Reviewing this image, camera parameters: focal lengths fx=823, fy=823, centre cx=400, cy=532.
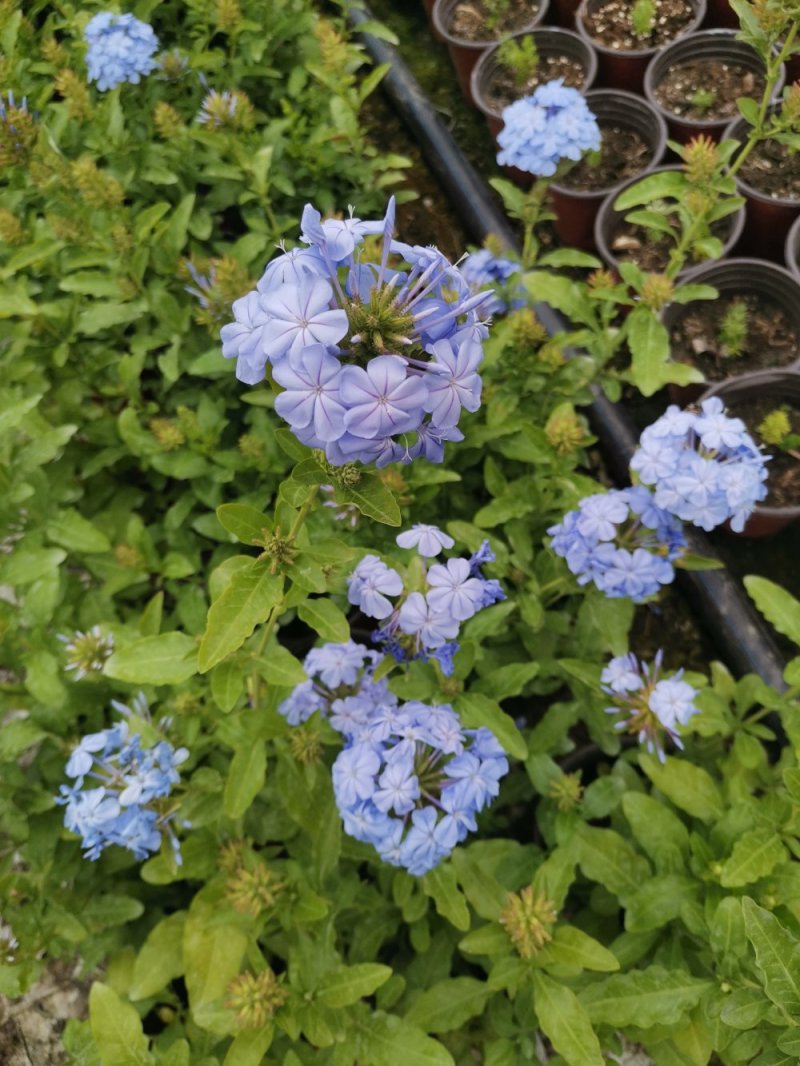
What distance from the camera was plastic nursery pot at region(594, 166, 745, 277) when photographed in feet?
10.3

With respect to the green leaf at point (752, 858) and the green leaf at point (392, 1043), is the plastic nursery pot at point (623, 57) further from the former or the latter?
the green leaf at point (392, 1043)

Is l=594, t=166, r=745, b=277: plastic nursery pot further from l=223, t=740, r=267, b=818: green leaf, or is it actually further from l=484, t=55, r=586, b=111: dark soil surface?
l=223, t=740, r=267, b=818: green leaf

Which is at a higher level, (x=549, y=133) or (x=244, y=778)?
(x=549, y=133)

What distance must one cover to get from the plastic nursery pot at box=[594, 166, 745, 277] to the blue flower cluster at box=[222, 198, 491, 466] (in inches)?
81.8

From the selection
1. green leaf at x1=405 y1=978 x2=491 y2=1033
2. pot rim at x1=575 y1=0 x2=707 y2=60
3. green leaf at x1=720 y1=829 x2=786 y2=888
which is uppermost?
pot rim at x1=575 y1=0 x2=707 y2=60

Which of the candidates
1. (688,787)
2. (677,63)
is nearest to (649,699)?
(688,787)

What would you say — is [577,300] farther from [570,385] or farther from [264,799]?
[264,799]

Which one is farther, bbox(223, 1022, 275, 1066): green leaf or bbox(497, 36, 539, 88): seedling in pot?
bbox(497, 36, 539, 88): seedling in pot

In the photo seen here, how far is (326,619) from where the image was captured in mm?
1498

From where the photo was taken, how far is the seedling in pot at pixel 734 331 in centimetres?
306

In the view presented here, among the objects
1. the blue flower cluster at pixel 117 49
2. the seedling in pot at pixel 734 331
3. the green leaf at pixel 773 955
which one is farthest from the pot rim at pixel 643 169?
the green leaf at pixel 773 955

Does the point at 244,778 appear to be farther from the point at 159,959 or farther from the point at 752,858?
the point at 752,858

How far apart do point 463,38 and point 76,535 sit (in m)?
3.07

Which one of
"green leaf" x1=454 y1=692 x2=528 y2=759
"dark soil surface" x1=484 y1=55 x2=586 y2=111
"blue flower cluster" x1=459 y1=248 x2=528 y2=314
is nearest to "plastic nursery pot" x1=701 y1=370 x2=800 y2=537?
"blue flower cluster" x1=459 y1=248 x2=528 y2=314
